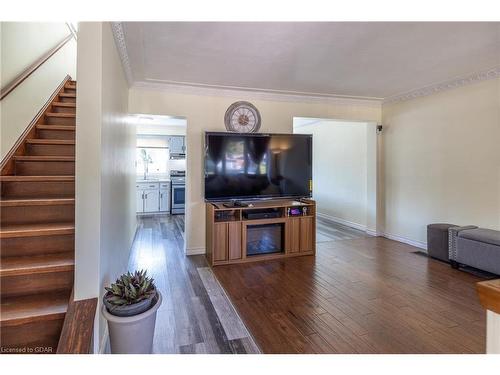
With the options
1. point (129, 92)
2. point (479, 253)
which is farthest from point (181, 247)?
point (479, 253)

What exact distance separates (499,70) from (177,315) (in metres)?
4.36

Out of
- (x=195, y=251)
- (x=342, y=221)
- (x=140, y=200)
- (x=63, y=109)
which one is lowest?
(x=195, y=251)

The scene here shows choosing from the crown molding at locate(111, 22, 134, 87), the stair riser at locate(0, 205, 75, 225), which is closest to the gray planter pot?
the stair riser at locate(0, 205, 75, 225)

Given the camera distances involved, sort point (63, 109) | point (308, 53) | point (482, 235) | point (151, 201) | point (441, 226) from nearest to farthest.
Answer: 1. point (308, 53)
2. point (482, 235)
3. point (63, 109)
4. point (441, 226)
5. point (151, 201)

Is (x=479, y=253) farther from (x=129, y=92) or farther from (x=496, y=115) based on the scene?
(x=129, y=92)

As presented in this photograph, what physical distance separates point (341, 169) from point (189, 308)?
4.62m

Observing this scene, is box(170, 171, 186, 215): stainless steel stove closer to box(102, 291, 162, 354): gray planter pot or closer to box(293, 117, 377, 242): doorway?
box(293, 117, 377, 242): doorway

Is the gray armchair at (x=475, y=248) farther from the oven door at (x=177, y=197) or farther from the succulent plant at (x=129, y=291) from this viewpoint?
the oven door at (x=177, y=197)

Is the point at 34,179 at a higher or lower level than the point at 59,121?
lower

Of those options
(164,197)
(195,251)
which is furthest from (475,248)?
(164,197)

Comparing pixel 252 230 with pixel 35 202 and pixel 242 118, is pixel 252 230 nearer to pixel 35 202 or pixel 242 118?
pixel 242 118

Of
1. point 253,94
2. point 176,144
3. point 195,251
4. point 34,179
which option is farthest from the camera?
point 176,144

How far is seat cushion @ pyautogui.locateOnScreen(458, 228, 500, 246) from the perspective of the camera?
2.93 meters

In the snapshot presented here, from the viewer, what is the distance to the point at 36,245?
1.90 metres
